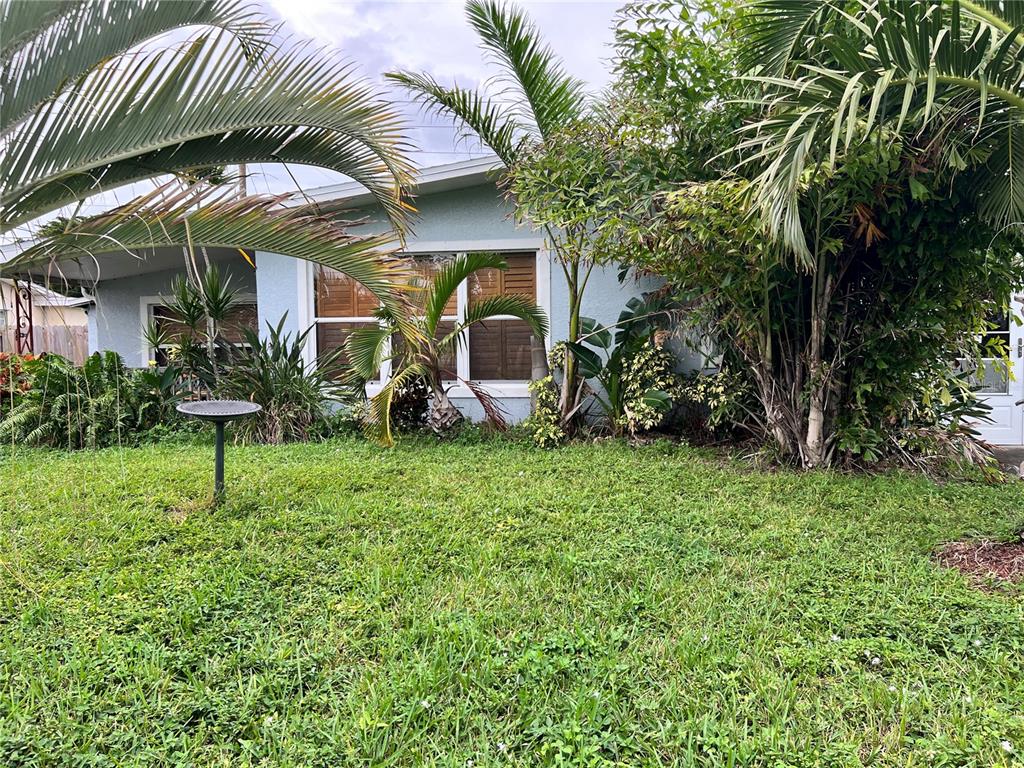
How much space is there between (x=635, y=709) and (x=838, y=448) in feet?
13.8

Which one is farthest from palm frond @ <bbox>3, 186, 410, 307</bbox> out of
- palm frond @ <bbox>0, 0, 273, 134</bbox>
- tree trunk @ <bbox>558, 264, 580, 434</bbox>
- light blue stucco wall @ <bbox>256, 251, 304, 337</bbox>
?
light blue stucco wall @ <bbox>256, 251, 304, 337</bbox>

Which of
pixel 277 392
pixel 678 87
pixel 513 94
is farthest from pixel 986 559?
pixel 277 392

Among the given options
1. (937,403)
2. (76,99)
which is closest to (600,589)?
(76,99)

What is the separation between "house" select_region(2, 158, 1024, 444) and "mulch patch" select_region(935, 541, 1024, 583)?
427 centimetres

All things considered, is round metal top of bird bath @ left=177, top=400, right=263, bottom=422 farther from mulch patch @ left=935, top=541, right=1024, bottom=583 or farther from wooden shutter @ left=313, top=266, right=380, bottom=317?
mulch patch @ left=935, top=541, right=1024, bottom=583

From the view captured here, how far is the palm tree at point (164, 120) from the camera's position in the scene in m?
2.38

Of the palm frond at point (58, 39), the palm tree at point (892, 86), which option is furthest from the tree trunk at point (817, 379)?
the palm frond at point (58, 39)

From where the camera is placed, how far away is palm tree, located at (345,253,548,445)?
595 centimetres

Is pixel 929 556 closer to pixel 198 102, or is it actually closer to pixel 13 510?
pixel 198 102

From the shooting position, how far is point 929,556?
10.4ft

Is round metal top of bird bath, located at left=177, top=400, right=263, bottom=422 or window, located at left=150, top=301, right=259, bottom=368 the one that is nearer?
round metal top of bird bath, located at left=177, top=400, right=263, bottom=422

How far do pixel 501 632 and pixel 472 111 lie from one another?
547cm

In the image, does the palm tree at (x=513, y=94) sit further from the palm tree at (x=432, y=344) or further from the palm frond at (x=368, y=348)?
the palm frond at (x=368, y=348)

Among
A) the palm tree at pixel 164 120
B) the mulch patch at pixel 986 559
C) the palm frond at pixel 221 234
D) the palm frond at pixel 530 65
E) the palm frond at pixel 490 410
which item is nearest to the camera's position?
the palm tree at pixel 164 120
